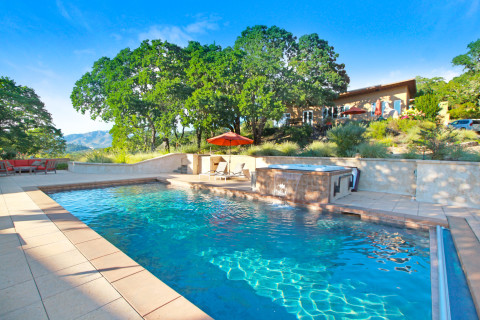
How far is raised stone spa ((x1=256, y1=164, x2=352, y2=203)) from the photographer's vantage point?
5820 millimetres

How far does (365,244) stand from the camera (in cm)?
378

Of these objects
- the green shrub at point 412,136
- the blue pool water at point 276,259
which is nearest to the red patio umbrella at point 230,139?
the blue pool water at point 276,259

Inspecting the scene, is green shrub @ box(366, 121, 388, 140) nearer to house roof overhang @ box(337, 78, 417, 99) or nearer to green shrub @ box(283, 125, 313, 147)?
green shrub @ box(283, 125, 313, 147)

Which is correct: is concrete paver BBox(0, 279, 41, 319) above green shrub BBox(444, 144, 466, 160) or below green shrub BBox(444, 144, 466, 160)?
below

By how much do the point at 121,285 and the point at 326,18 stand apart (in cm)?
1692

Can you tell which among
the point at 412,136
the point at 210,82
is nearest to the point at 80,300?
the point at 412,136

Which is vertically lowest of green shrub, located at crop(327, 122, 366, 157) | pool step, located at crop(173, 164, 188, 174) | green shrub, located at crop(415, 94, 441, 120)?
pool step, located at crop(173, 164, 188, 174)

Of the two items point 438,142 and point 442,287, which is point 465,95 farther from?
point 442,287

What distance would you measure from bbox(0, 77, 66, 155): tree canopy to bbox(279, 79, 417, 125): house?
76.9 feet

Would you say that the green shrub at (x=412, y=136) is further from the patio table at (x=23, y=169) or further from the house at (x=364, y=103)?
the patio table at (x=23, y=169)

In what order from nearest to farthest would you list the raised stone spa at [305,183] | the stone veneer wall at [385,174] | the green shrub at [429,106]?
the raised stone spa at [305,183] → the stone veneer wall at [385,174] → the green shrub at [429,106]

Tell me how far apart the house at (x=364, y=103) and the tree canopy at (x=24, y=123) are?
2345cm

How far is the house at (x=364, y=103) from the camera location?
19.3 metres

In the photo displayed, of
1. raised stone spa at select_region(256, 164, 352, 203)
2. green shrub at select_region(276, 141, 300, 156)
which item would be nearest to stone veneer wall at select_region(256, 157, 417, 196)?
raised stone spa at select_region(256, 164, 352, 203)
